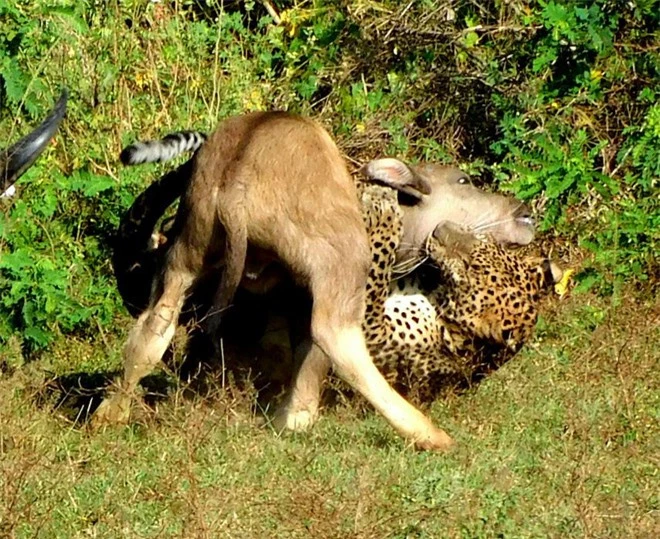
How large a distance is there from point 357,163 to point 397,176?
5.51ft

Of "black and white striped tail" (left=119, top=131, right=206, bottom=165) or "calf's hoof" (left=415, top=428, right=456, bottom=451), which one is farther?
"black and white striped tail" (left=119, top=131, right=206, bottom=165)

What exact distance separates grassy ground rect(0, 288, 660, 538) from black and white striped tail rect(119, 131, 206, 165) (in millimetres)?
1112

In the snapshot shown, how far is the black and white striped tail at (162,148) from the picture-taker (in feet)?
24.7

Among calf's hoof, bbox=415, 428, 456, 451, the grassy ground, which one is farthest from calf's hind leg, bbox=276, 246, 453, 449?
the grassy ground

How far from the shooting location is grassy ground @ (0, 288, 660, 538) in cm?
583

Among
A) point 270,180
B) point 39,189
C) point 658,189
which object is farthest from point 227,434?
point 658,189

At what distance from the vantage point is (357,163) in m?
9.55

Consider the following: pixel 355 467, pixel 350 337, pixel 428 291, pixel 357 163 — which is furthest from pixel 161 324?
pixel 357 163

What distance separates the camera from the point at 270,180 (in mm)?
6840

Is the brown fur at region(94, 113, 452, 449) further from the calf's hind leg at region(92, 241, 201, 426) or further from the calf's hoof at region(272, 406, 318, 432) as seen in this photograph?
the calf's hoof at region(272, 406, 318, 432)

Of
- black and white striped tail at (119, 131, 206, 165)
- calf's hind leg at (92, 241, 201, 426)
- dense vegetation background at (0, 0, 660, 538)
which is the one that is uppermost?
black and white striped tail at (119, 131, 206, 165)

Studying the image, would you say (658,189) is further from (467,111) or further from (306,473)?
(306,473)

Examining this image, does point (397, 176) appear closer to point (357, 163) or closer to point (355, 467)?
point (357, 163)

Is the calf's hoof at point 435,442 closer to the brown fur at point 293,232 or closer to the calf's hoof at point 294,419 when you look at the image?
the brown fur at point 293,232
